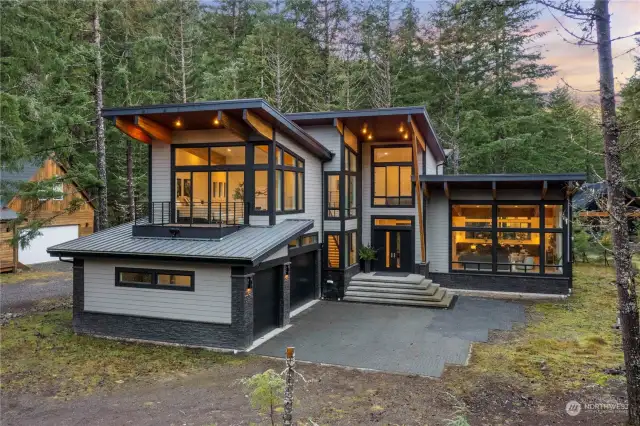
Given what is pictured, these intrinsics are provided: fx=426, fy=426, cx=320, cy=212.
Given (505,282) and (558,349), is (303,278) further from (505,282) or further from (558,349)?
(505,282)

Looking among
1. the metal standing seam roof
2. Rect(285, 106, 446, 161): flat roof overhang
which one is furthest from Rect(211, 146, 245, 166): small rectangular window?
Rect(285, 106, 446, 161): flat roof overhang

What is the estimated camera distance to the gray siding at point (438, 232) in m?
17.3

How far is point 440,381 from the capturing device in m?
7.80

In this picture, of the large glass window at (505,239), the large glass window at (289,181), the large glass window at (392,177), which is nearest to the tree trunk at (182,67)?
the large glass window at (392,177)

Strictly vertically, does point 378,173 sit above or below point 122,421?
above

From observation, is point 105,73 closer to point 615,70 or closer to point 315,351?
point 315,351

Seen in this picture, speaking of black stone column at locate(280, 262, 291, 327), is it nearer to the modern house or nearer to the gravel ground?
the modern house

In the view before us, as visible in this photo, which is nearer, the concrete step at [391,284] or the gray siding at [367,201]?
the concrete step at [391,284]

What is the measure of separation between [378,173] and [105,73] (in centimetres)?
Answer: 1204

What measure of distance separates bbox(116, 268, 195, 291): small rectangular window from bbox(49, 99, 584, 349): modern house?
0.03 m

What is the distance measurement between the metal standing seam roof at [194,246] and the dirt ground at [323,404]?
272 centimetres

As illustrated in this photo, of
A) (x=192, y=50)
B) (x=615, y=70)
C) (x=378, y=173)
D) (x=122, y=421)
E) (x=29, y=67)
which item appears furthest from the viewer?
(x=192, y=50)

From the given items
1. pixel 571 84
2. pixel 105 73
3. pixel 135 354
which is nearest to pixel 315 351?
pixel 135 354

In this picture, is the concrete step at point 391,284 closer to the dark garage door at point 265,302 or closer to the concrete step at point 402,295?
the concrete step at point 402,295
